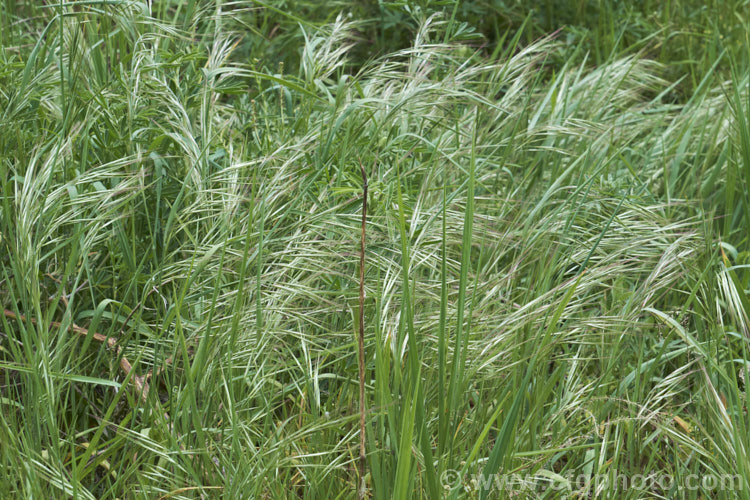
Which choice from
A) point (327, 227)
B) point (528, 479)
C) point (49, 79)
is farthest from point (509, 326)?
point (49, 79)

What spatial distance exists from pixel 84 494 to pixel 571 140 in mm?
1648

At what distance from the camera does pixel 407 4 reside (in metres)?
2.06

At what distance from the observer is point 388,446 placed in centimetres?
121

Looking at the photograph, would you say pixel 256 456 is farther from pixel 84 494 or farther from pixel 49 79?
pixel 49 79

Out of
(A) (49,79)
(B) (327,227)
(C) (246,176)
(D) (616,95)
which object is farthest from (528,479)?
(D) (616,95)

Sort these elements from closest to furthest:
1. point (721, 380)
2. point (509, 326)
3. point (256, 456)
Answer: point (256, 456), point (509, 326), point (721, 380)

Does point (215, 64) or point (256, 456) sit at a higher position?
point (215, 64)

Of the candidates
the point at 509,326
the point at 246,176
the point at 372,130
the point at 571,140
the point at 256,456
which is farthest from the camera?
the point at 571,140

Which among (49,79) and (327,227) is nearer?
(327,227)

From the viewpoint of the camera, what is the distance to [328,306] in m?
1.46

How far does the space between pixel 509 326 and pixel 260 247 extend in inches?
17.3

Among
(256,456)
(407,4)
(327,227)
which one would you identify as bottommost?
(256,456)

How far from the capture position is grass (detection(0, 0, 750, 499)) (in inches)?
48.1

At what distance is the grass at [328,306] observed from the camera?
122 cm
